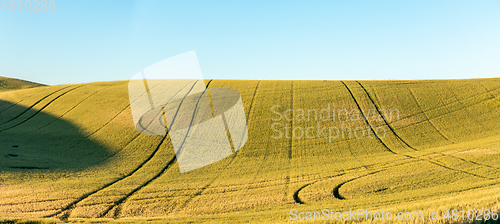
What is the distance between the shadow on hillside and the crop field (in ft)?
0.37

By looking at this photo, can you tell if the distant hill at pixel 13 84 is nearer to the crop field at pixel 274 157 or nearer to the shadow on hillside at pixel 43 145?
the crop field at pixel 274 157

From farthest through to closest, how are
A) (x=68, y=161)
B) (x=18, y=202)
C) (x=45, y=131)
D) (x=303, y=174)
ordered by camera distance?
1. (x=45, y=131)
2. (x=68, y=161)
3. (x=303, y=174)
4. (x=18, y=202)

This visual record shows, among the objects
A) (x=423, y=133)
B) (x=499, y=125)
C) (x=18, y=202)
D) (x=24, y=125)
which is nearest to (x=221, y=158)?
(x=18, y=202)

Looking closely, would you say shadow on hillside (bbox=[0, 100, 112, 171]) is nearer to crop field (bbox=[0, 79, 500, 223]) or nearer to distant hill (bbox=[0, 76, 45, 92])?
crop field (bbox=[0, 79, 500, 223])

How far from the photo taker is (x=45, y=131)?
90.9 feet

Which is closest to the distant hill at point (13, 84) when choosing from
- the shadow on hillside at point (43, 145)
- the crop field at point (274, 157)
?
A: the crop field at point (274, 157)

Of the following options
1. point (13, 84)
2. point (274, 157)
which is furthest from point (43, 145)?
point (13, 84)

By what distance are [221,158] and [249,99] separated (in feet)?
43.2

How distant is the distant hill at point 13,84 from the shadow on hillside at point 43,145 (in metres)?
25.5

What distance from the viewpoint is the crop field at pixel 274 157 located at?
11938mm

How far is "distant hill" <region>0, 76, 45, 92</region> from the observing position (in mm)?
53647

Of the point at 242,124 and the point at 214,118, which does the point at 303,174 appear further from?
the point at 214,118

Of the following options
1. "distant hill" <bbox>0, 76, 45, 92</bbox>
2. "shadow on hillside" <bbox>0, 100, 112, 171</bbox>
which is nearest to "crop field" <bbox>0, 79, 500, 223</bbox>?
"shadow on hillside" <bbox>0, 100, 112, 171</bbox>

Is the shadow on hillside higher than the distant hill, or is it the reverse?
the distant hill
